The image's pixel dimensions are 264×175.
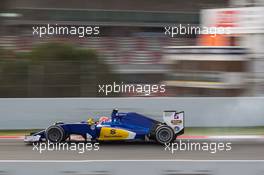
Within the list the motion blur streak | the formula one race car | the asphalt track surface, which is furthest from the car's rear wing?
the motion blur streak

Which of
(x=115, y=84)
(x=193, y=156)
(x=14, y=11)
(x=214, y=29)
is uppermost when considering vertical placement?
(x=14, y=11)

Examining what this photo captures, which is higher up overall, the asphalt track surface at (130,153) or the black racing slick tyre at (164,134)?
the black racing slick tyre at (164,134)

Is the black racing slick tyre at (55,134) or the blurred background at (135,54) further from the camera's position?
the blurred background at (135,54)

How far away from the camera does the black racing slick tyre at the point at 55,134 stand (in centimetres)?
1000

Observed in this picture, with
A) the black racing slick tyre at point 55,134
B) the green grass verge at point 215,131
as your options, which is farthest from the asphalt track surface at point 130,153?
the green grass verge at point 215,131

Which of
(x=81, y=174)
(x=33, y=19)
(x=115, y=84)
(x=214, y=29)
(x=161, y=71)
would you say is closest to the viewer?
(x=81, y=174)

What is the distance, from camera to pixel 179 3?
3247 cm

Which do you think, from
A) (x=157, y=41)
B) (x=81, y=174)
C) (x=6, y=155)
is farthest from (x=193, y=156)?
(x=157, y=41)

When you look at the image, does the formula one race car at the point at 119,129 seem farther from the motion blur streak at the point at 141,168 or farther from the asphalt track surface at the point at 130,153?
the motion blur streak at the point at 141,168

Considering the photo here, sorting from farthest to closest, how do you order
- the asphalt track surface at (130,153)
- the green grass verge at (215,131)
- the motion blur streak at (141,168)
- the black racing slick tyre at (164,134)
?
the green grass verge at (215,131) < the black racing slick tyre at (164,134) < the asphalt track surface at (130,153) < the motion blur streak at (141,168)

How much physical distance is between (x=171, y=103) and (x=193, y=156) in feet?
17.3

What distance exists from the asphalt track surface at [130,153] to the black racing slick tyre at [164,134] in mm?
136

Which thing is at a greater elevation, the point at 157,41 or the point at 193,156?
the point at 157,41

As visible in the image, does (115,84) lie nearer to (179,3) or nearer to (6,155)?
(6,155)
